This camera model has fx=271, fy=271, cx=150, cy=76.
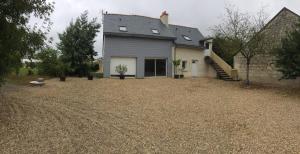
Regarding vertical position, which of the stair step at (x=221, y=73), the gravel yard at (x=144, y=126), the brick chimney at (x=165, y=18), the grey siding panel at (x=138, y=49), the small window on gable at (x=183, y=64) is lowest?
the gravel yard at (x=144, y=126)

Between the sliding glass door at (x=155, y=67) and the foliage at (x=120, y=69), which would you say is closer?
the foliage at (x=120, y=69)

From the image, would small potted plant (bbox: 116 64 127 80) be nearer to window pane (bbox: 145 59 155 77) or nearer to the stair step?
window pane (bbox: 145 59 155 77)

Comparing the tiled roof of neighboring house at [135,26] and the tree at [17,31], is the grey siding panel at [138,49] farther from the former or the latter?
the tree at [17,31]

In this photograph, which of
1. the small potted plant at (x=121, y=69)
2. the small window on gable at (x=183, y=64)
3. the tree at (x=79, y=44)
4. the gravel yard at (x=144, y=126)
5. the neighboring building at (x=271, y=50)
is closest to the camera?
the gravel yard at (x=144, y=126)

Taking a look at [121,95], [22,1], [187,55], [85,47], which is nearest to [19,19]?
[22,1]

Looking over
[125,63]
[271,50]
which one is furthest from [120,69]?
[271,50]

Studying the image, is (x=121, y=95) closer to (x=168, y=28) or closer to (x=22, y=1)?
(x=22, y=1)

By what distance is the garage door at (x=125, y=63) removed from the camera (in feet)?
73.8

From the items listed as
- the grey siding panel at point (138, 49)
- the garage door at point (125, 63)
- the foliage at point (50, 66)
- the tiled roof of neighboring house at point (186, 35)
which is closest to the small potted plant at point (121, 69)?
the garage door at point (125, 63)

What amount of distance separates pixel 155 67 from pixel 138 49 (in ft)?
7.79

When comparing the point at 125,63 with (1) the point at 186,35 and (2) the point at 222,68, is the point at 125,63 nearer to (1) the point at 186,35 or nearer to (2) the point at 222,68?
(1) the point at 186,35

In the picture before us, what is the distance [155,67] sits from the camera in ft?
80.1

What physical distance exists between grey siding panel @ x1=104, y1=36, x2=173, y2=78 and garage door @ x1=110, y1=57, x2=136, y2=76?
14.0 inches

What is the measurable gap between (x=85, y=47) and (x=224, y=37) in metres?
12.8
